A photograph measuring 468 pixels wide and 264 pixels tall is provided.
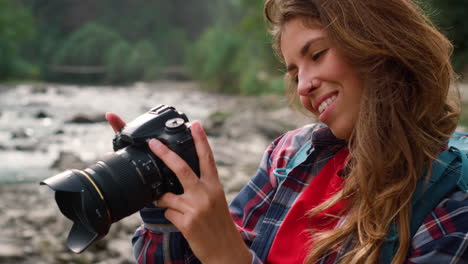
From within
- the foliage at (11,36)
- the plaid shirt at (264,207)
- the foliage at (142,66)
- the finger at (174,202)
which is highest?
the finger at (174,202)

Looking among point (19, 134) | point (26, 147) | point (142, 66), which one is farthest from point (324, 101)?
point (142, 66)

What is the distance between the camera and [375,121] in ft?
2.92

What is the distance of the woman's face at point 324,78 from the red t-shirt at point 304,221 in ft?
0.33

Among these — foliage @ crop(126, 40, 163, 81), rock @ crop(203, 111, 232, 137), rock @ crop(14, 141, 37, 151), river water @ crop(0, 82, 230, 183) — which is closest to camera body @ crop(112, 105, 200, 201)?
river water @ crop(0, 82, 230, 183)

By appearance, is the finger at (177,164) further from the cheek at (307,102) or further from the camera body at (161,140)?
the cheek at (307,102)

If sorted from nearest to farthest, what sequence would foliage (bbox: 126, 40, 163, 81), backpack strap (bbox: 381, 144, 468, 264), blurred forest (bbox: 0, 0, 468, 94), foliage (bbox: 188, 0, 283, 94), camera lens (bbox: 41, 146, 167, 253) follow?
backpack strap (bbox: 381, 144, 468, 264) < camera lens (bbox: 41, 146, 167, 253) < foliage (bbox: 188, 0, 283, 94) < blurred forest (bbox: 0, 0, 468, 94) < foliage (bbox: 126, 40, 163, 81)

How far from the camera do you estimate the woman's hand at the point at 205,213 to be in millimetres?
866

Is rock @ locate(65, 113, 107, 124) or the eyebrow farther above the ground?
the eyebrow

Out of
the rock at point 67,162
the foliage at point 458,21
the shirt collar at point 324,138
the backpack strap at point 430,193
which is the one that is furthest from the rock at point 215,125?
the backpack strap at point 430,193

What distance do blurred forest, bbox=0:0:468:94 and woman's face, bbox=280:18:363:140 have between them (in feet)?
26.2

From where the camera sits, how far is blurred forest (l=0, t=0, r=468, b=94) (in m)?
16.9

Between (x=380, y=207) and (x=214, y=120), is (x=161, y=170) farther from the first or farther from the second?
(x=214, y=120)

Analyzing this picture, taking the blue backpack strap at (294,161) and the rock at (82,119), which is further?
the rock at (82,119)

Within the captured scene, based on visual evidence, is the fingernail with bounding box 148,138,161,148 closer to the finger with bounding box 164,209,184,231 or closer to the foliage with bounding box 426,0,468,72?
the finger with bounding box 164,209,184,231
